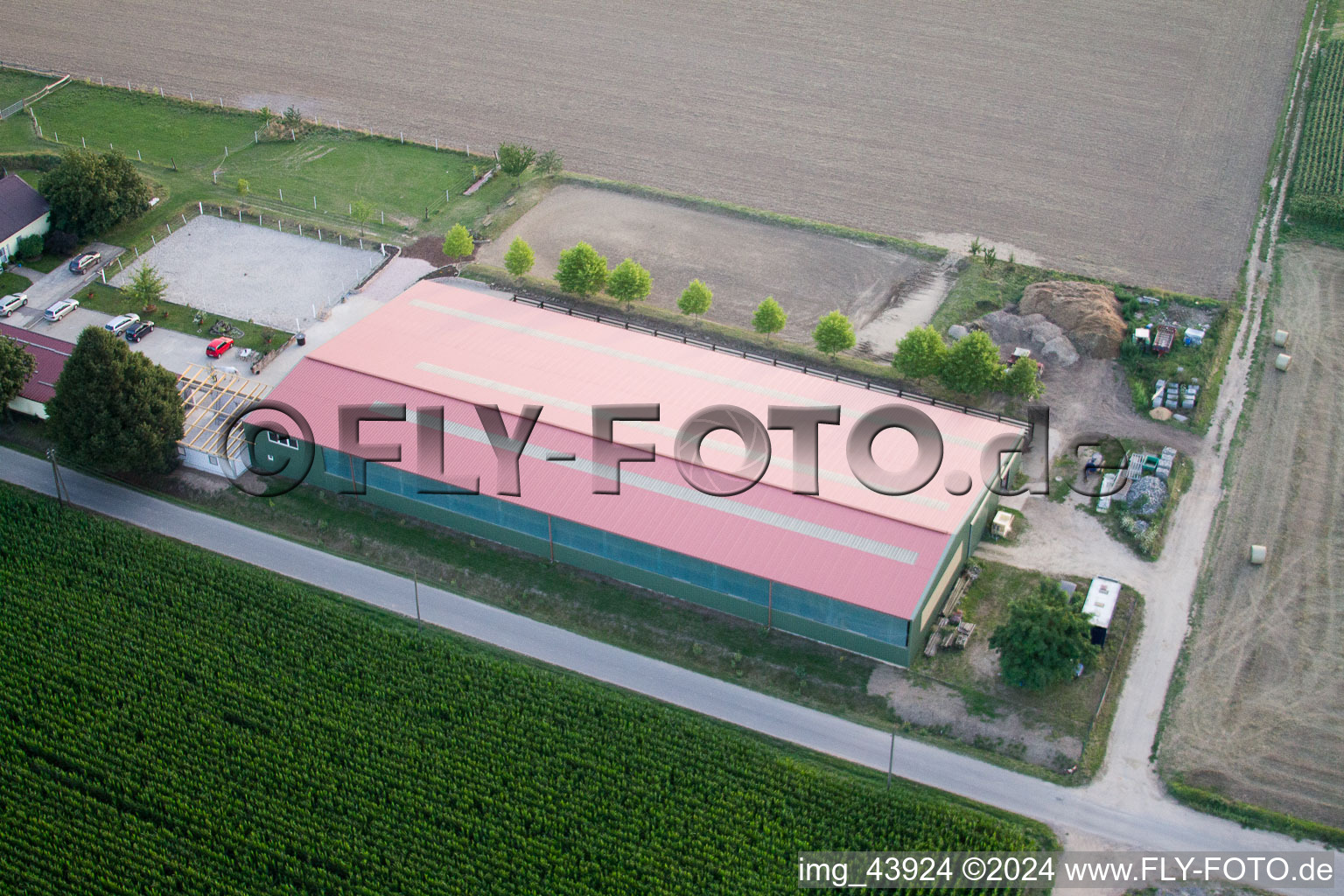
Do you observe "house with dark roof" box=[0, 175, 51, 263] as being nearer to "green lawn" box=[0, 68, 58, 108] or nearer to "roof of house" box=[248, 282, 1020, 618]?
"green lawn" box=[0, 68, 58, 108]

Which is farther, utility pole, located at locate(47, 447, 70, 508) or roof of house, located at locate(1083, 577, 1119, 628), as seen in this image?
utility pole, located at locate(47, 447, 70, 508)

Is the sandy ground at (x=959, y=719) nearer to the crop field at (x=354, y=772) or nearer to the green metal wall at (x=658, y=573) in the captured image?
the green metal wall at (x=658, y=573)

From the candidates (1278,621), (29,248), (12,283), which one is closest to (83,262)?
(29,248)

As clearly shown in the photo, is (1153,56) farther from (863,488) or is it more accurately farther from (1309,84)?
(863,488)

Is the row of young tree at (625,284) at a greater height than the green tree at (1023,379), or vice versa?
the row of young tree at (625,284)

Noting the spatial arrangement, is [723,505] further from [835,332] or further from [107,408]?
[107,408]

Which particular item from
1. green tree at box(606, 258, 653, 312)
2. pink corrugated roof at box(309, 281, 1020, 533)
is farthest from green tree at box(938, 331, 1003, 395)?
green tree at box(606, 258, 653, 312)

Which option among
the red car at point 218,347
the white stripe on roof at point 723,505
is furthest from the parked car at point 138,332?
the white stripe on roof at point 723,505
